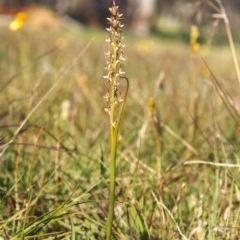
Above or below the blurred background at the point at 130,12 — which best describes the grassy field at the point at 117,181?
above

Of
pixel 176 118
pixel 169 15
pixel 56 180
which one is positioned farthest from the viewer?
pixel 169 15

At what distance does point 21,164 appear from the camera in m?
1.67

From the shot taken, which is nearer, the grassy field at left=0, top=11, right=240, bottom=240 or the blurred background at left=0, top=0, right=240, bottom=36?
the grassy field at left=0, top=11, right=240, bottom=240

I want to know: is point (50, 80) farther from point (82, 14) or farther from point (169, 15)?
point (169, 15)

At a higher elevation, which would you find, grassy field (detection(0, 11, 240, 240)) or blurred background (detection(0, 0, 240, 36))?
grassy field (detection(0, 11, 240, 240))

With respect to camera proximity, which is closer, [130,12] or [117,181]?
[117,181]

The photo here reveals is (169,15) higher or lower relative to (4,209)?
lower

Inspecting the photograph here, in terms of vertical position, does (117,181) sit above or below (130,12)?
above

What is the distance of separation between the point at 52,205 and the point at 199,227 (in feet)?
1.28

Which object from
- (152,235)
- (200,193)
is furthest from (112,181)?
(200,193)

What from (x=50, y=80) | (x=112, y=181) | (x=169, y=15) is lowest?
(x=169, y=15)

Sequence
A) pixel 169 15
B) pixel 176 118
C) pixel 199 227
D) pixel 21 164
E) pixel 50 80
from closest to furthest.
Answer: pixel 199 227, pixel 21 164, pixel 176 118, pixel 50 80, pixel 169 15

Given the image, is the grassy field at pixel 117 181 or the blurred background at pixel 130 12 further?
the blurred background at pixel 130 12

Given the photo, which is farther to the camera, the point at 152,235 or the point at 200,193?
the point at 200,193
